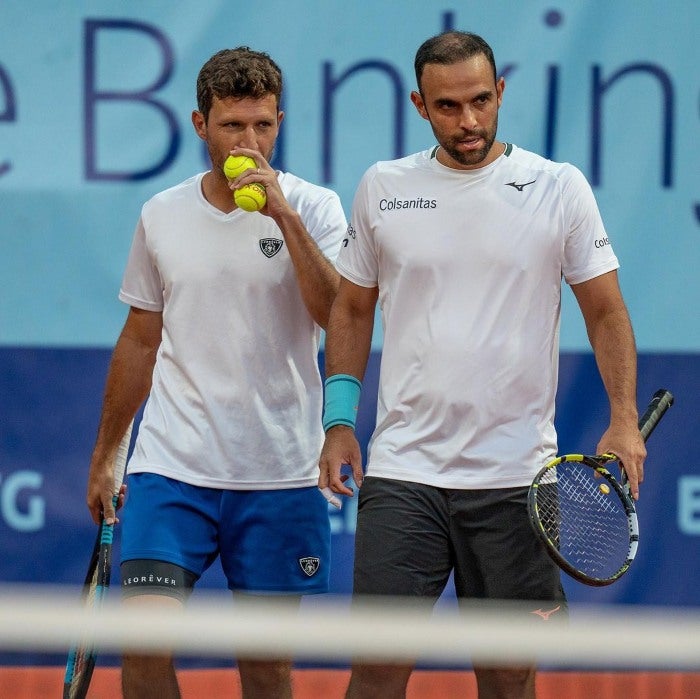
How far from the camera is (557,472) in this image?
3.80 metres

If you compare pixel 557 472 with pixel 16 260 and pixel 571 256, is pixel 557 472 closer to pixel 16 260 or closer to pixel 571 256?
pixel 571 256

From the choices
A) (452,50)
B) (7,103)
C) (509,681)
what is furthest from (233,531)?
(7,103)

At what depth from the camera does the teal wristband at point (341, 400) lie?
3840 millimetres

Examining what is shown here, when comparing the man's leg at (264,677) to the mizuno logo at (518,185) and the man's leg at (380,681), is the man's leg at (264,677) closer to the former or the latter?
the man's leg at (380,681)

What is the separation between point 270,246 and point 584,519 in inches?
40.8

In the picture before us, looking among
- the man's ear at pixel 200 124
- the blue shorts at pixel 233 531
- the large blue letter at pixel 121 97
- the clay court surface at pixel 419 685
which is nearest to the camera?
the blue shorts at pixel 233 531

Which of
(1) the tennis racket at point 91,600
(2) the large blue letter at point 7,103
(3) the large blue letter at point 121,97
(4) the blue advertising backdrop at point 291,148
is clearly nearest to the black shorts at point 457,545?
(1) the tennis racket at point 91,600

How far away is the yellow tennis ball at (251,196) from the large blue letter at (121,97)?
4.20 ft

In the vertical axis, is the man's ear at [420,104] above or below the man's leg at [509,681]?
above

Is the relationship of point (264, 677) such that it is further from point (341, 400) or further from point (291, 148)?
point (291, 148)

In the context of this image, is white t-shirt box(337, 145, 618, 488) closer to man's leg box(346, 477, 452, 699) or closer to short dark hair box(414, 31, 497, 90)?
man's leg box(346, 477, 452, 699)

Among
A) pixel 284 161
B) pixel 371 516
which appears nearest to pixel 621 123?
pixel 284 161

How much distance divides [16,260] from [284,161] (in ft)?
2.99

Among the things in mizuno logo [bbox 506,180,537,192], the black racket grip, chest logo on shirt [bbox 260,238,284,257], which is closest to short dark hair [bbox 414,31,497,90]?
mizuno logo [bbox 506,180,537,192]
